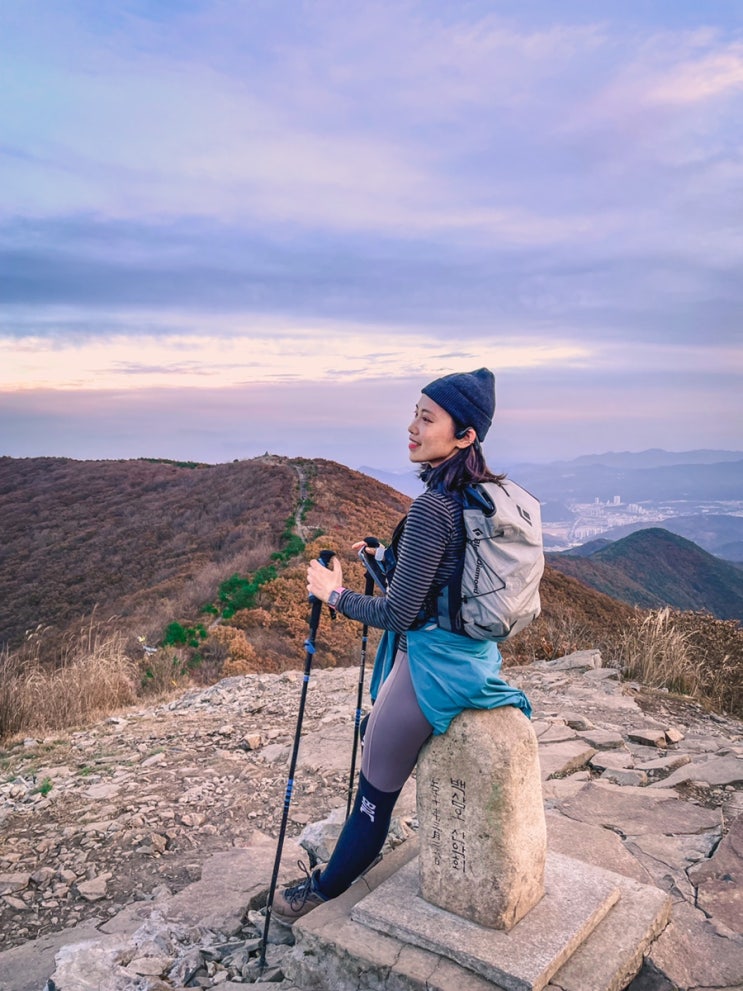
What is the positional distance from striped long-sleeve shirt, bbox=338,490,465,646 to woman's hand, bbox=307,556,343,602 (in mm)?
283

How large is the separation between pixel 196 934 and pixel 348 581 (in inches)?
521

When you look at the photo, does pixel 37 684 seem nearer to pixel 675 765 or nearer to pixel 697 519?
pixel 675 765

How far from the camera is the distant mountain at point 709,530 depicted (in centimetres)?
9819

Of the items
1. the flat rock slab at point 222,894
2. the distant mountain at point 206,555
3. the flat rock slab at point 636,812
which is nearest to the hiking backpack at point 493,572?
the flat rock slab at point 222,894

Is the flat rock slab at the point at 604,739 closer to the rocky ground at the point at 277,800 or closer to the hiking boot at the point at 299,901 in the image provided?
the rocky ground at the point at 277,800

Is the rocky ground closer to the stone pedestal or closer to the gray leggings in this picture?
the stone pedestal

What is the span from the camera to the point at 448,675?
2.85m

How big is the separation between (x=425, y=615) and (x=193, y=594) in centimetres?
1565

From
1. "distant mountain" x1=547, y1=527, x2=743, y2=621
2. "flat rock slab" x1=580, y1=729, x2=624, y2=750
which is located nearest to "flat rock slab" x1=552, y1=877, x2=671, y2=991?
"flat rock slab" x1=580, y1=729, x2=624, y2=750

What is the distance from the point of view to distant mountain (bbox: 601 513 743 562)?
322 feet

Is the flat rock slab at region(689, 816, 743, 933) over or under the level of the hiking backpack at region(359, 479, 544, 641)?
under

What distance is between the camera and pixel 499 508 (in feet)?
9.06

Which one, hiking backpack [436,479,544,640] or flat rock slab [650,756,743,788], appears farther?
flat rock slab [650,756,743,788]

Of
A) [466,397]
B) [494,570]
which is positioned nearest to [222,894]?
[494,570]
